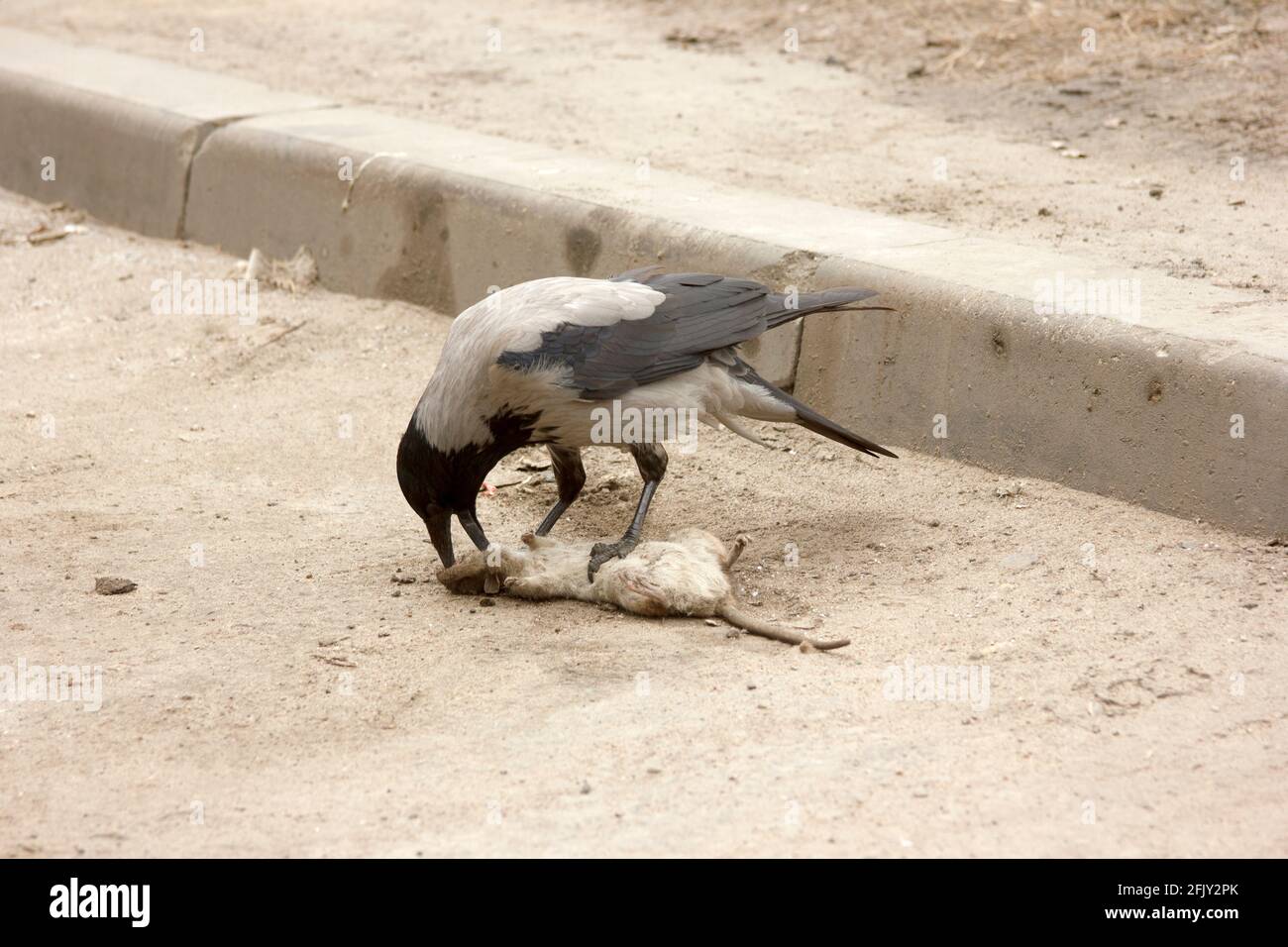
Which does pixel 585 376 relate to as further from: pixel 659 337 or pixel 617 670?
pixel 617 670

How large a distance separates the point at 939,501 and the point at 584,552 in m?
1.13

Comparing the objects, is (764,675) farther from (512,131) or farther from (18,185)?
(18,185)

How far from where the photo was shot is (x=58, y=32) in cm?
994

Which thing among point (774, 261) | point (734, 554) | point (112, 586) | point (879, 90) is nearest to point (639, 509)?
point (734, 554)

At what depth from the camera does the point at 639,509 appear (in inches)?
172

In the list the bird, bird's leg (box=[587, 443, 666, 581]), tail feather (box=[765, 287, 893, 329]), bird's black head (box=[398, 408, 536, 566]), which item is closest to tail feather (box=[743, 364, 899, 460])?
the bird

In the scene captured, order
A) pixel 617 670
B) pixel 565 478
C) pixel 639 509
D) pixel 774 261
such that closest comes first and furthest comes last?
pixel 617 670, pixel 639 509, pixel 565 478, pixel 774 261

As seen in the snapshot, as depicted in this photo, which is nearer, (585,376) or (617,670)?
(617,670)

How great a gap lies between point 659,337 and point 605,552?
0.63 meters

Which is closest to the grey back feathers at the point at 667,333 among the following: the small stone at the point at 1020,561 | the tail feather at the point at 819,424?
the tail feather at the point at 819,424

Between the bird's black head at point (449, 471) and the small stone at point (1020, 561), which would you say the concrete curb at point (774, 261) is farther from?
the bird's black head at point (449, 471)

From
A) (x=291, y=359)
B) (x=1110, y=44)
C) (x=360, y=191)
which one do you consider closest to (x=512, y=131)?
(x=360, y=191)

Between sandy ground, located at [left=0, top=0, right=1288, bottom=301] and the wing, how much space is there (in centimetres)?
161

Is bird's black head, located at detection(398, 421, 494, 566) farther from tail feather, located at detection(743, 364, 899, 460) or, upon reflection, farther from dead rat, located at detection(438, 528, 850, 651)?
tail feather, located at detection(743, 364, 899, 460)
